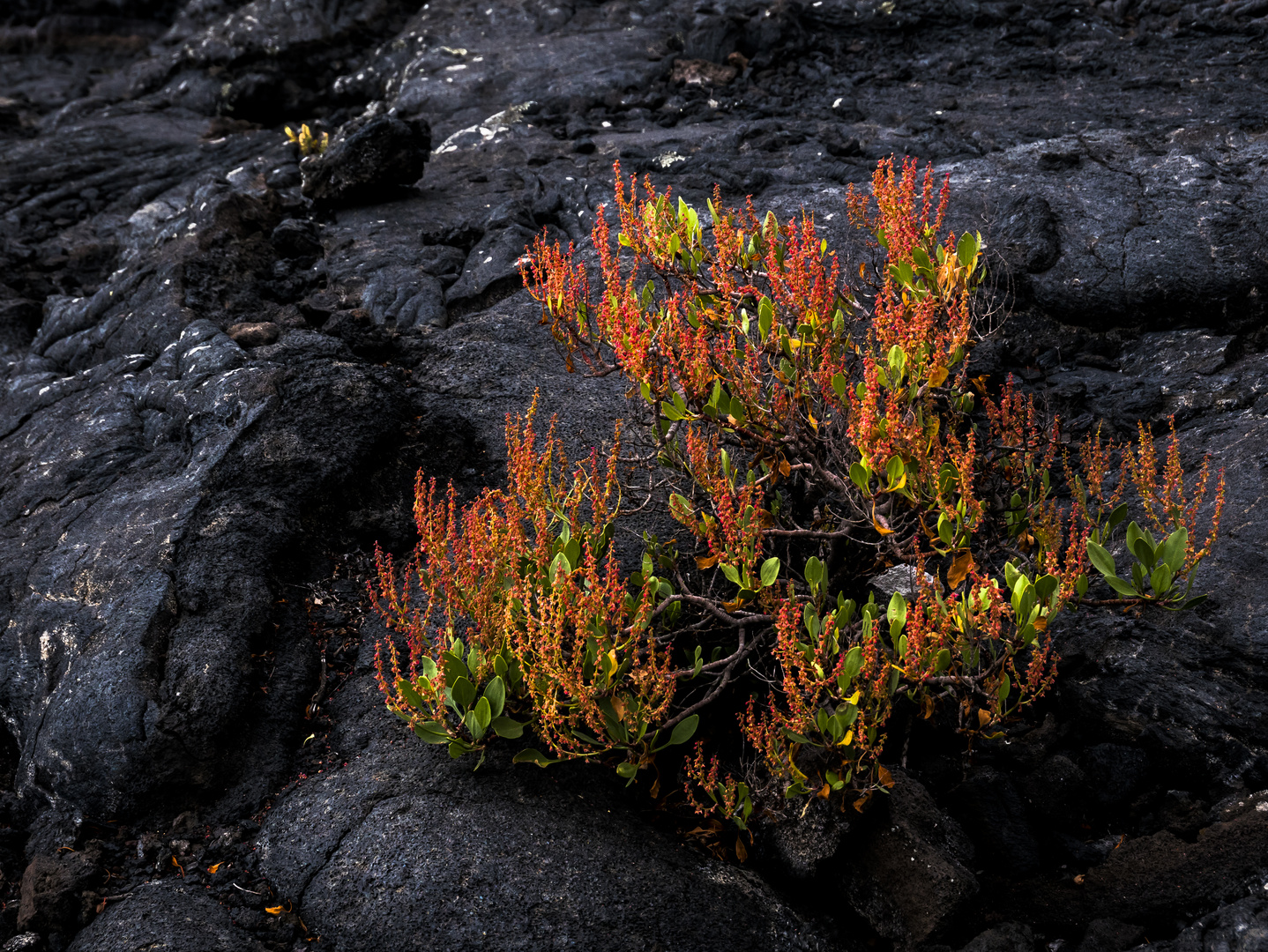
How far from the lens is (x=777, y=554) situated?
14.2 feet

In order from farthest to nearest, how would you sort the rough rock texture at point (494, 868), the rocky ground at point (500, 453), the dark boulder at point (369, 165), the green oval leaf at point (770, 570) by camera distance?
the dark boulder at point (369, 165) → the green oval leaf at point (770, 570) → the rocky ground at point (500, 453) → the rough rock texture at point (494, 868)

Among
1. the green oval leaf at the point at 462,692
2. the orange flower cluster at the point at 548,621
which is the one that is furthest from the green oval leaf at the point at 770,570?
the green oval leaf at the point at 462,692

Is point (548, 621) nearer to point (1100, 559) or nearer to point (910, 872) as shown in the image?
point (910, 872)

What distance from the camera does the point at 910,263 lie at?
388cm

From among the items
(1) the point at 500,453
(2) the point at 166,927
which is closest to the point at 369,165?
(1) the point at 500,453

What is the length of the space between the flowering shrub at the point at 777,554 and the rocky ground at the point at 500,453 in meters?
0.32

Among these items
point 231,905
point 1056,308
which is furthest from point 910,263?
point 231,905

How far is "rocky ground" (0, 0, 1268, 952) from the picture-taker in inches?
126

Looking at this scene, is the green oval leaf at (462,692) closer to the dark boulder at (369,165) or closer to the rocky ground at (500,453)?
the rocky ground at (500,453)

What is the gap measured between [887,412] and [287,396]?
132 inches

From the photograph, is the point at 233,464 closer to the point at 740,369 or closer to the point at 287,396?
the point at 287,396

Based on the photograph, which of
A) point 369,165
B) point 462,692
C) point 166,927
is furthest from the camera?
point 369,165

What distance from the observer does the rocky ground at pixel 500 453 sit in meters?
3.21

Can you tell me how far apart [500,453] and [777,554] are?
1.70 m
